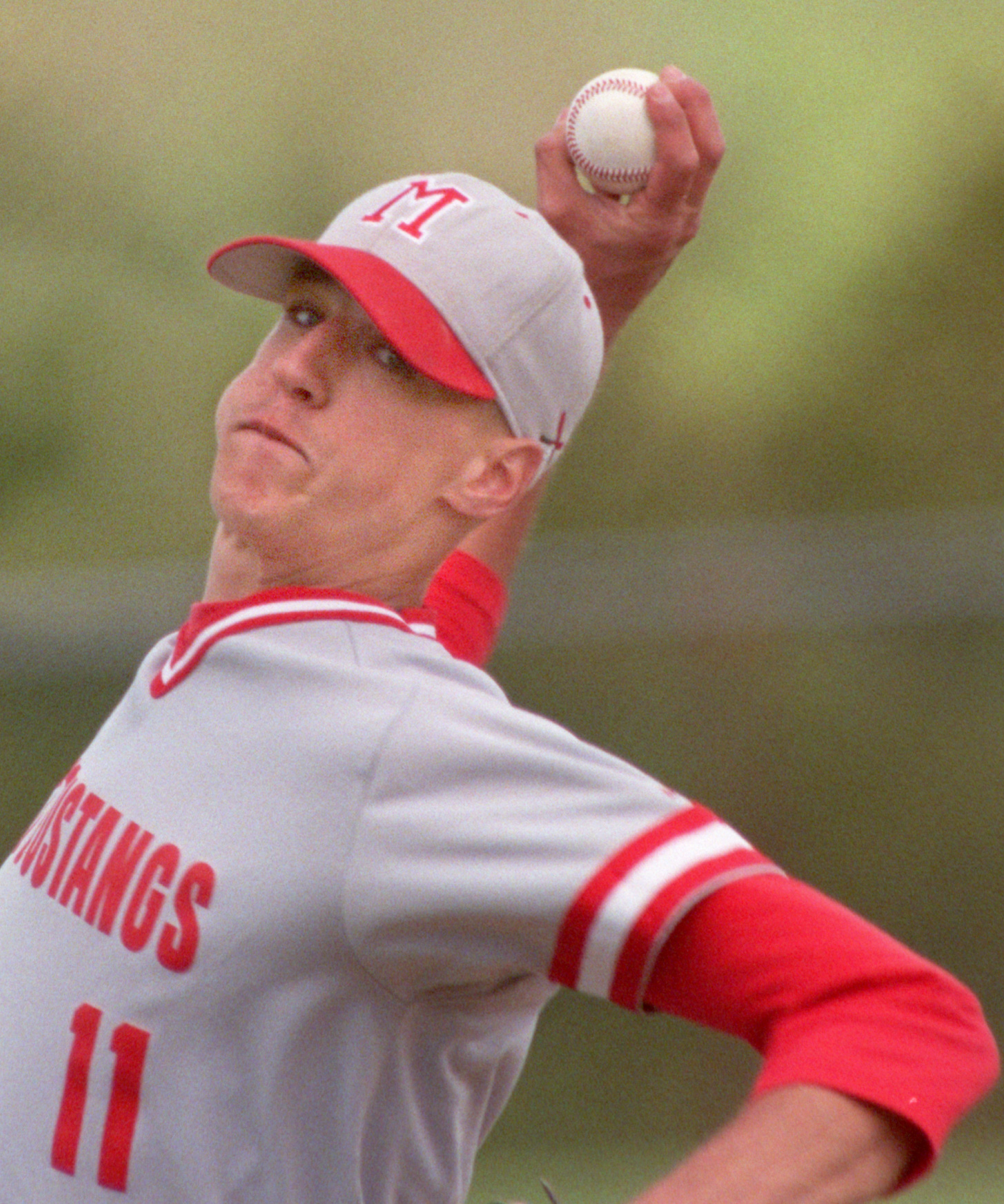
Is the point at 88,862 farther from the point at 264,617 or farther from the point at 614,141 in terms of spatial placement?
the point at 614,141

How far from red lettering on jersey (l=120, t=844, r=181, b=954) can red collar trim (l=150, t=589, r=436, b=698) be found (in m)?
0.14

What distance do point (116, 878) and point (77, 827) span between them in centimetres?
8

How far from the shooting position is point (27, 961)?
1.11 metres

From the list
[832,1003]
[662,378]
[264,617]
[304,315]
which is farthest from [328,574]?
[662,378]

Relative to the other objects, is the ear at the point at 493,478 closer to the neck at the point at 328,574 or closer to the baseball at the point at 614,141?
the neck at the point at 328,574

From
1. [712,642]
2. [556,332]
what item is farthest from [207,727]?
[712,642]

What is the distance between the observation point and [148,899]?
1.06m

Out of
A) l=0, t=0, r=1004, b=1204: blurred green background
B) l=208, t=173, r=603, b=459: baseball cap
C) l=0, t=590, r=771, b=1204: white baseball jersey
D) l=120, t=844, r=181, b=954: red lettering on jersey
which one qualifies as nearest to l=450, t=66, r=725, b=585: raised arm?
l=208, t=173, r=603, b=459: baseball cap

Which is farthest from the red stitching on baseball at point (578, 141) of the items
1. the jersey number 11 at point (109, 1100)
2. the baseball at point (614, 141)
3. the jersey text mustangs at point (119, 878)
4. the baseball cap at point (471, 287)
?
the jersey number 11 at point (109, 1100)

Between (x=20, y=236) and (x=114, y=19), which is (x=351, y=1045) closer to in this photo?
(x=20, y=236)

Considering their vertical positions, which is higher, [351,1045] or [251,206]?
[351,1045]

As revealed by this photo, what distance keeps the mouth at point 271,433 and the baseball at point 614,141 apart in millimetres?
465

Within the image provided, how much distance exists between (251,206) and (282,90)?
0.97m

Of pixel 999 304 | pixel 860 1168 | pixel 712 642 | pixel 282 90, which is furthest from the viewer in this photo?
pixel 282 90
